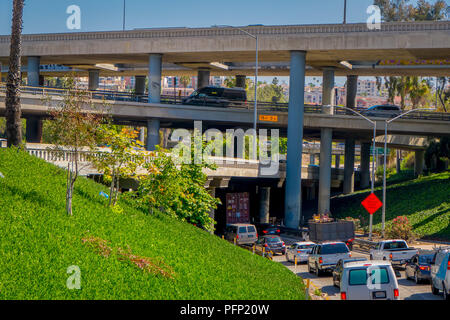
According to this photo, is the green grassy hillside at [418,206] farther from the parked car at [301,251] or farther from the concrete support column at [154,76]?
the concrete support column at [154,76]

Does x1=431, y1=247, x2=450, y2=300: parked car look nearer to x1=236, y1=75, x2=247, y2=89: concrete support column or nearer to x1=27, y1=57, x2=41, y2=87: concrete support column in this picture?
x1=27, y1=57, x2=41, y2=87: concrete support column

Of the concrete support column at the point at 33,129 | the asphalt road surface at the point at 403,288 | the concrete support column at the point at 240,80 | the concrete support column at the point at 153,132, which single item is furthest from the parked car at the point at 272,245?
the concrete support column at the point at 240,80

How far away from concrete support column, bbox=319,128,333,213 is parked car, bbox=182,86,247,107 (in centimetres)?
876

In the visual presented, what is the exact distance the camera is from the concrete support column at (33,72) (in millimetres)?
69444

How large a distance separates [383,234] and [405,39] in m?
16.2

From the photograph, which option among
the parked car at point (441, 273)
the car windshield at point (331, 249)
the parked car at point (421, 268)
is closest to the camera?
the parked car at point (441, 273)

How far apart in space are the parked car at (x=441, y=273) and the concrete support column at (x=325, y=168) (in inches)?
1599

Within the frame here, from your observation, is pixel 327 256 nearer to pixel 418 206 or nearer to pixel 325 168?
pixel 418 206

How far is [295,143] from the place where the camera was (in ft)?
197

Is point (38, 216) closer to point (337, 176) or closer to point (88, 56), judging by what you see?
point (88, 56)

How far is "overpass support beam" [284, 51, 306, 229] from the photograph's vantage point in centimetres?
5938

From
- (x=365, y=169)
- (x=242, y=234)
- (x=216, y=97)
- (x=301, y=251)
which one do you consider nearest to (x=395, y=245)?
(x=301, y=251)

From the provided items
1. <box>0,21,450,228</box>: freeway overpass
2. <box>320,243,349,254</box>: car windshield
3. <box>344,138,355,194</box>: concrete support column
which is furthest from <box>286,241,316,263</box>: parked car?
<box>344,138,355,194</box>: concrete support column
